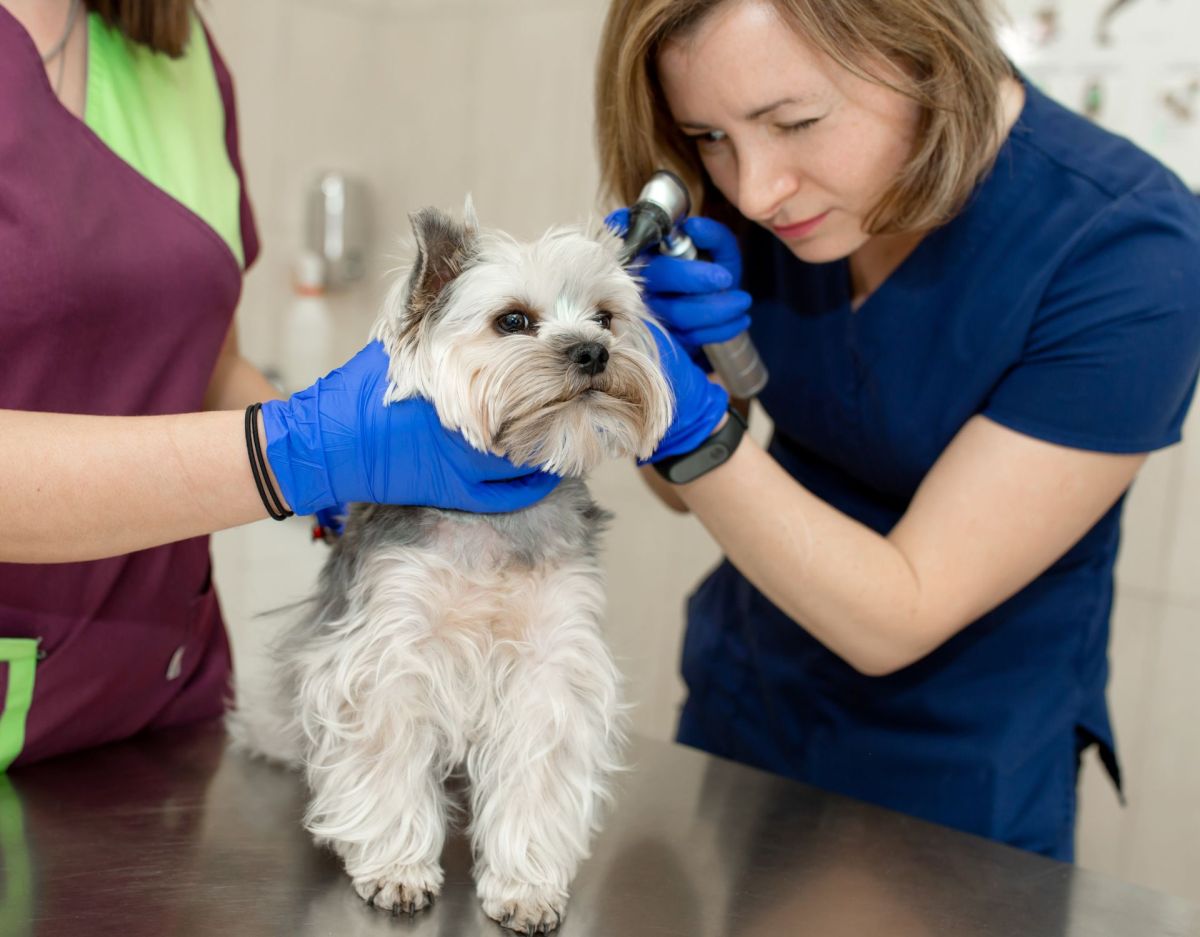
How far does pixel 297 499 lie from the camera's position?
3.65 feet

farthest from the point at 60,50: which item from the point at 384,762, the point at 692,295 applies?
the point at 384,762

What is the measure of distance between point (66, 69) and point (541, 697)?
875 mm

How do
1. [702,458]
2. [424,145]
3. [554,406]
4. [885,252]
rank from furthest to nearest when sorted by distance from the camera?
[424,145] < [885,252] < [702,458] < [554,406]

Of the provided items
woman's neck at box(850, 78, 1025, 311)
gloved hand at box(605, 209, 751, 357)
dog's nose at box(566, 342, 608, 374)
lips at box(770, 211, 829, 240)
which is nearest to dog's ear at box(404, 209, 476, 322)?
dog's nose at box(566, 342, 608, 374)

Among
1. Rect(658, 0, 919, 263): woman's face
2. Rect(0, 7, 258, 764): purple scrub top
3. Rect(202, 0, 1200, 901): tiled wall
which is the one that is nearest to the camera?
Rect(0, 7, 258, 764): purple scrub top

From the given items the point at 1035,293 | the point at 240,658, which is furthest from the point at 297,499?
A: the point at 240,658

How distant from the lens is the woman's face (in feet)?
4.18

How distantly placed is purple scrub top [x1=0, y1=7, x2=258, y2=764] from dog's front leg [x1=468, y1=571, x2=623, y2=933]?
485 millimetres

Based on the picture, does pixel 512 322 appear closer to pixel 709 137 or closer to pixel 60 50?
pixel 709 137

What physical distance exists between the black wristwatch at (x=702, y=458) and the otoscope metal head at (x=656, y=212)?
220 millimetres

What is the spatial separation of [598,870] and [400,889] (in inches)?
8.9

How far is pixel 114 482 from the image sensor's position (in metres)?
1.06

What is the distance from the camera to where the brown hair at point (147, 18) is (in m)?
1.37

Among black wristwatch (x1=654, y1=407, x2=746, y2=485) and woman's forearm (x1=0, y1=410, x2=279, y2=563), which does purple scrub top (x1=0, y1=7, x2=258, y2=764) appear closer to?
woman's forearm (x1=0, y1=410, x2=279, y2=563)
